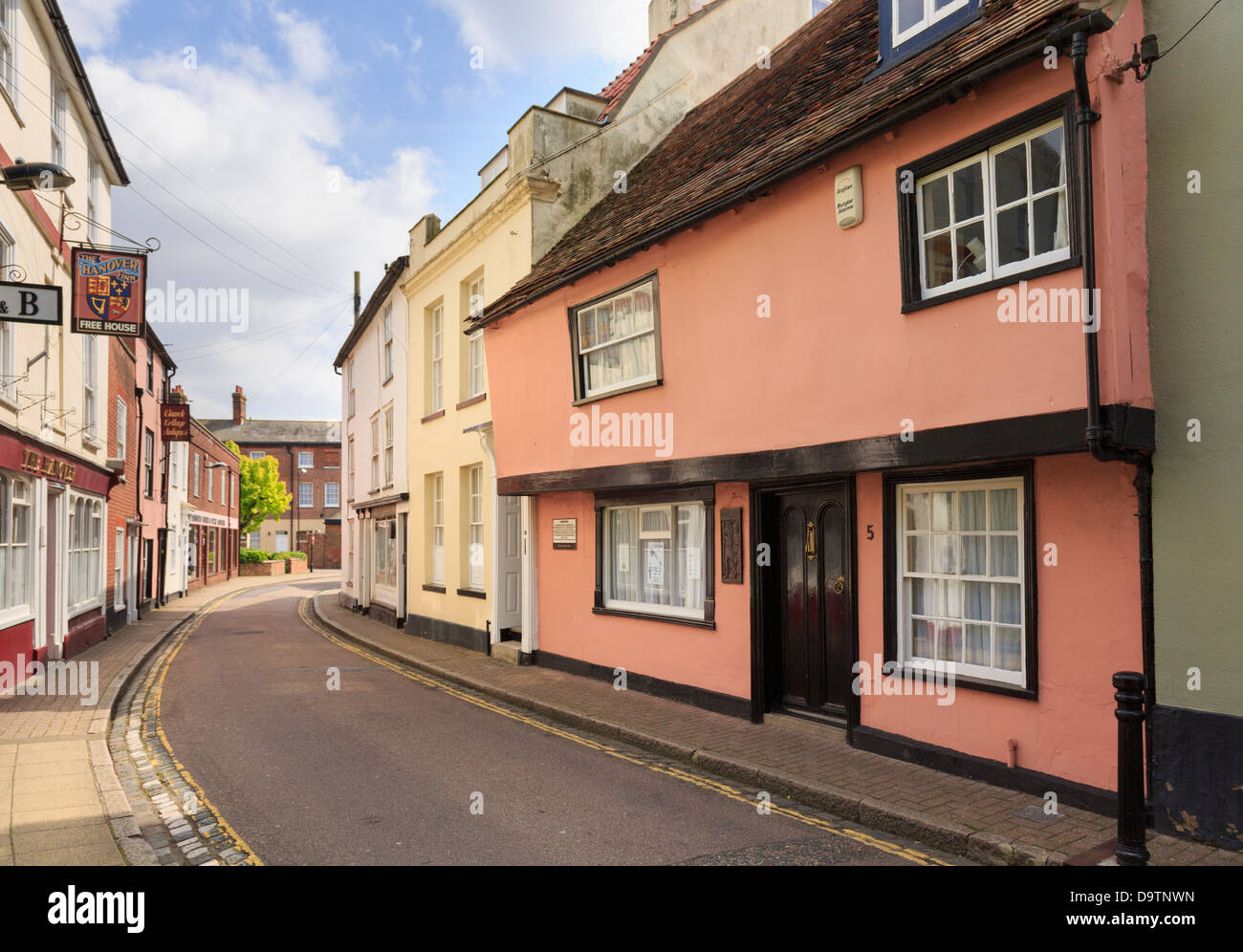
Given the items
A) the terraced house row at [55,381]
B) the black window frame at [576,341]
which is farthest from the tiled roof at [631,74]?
the terraced house row at [55,381]

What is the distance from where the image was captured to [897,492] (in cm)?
739

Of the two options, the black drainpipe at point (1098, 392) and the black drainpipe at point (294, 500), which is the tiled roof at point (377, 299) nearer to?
the black drainpipe at point (1098, 392)

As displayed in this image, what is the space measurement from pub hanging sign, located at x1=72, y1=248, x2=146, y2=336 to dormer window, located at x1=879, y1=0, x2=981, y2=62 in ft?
32.7

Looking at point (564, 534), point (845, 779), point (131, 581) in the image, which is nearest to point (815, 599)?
point (845, 779)

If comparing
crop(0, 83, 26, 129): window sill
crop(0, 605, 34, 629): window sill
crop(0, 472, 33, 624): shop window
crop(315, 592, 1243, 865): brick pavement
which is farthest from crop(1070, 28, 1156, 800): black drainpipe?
crop(0, 605, 34, 629): window sill

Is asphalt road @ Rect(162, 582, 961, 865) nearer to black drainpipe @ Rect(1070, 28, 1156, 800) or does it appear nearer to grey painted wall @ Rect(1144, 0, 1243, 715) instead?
black drainpipe @ Rect(1070, 28, 1156, 800)

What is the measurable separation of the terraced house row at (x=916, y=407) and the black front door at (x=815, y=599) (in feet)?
0.11

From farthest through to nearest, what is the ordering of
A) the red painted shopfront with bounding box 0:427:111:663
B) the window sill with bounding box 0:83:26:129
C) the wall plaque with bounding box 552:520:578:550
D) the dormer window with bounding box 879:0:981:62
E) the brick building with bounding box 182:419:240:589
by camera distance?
the brick building with bounding box 182:419:240:589
the wall plaque with bounding box 552:520:578:550
the red painted shopfront with bounding box 0:427:111:663
the window sill with bounding box 0:83:26:129
the dormer window with bounding box 879:0:981:62

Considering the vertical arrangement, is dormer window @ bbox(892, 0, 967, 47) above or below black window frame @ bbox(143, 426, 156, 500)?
above

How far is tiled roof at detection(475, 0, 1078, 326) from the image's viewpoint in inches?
266

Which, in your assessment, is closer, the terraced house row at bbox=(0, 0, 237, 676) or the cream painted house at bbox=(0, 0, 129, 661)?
the terraced house row at bbox=(0, 0, 237, 676)

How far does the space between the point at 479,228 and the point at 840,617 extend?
33.6ft
